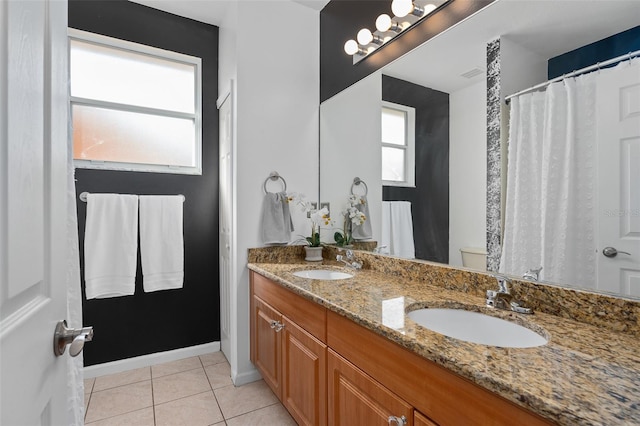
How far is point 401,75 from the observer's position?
5.88 feet

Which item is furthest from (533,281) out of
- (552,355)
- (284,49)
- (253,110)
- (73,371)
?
(284,49)

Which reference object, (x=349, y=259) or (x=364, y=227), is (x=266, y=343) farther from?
(x=364, y=227)

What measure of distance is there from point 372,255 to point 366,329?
92cm

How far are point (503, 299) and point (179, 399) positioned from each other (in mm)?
1963

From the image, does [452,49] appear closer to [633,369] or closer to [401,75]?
[401,75]

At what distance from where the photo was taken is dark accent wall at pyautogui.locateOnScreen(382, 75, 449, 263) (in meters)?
1.53

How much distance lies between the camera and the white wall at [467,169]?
1369 mm

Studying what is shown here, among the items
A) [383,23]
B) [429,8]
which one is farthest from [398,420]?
[383,23]

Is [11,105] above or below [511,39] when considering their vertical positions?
below

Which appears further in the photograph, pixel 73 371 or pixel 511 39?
pixel 511 39

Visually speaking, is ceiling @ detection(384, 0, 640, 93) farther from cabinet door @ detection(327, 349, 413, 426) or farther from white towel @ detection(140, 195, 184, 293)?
white towel @ detection(140, 195, 184, 293)

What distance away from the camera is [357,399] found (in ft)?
3.63

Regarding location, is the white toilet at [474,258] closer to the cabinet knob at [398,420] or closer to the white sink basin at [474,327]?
the white sink basin at [474,327]

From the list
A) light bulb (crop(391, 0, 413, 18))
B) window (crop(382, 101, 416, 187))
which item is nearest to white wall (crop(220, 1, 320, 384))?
window (crop(382, 101, 416, 187))
